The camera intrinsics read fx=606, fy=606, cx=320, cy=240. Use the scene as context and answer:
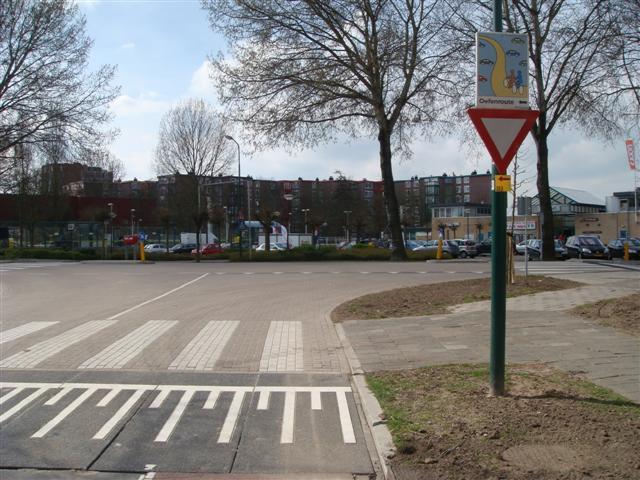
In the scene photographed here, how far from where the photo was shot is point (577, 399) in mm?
5582

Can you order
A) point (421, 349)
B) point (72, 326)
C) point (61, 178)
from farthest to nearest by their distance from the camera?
1. point (61, 178)
2. point (72, 326)
3. point (421, 349)

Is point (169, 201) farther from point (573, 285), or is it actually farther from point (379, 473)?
point (379, 473)

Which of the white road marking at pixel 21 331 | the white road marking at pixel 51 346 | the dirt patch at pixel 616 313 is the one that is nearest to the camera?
the white road marking at pixel 51 346

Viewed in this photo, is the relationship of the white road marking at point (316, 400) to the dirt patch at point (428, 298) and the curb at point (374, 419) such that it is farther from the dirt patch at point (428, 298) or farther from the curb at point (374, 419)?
the dirt patch at point (428, 298)

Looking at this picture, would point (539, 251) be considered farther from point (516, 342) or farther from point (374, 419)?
point (374, 419)

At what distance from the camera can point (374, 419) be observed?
5.41 metres

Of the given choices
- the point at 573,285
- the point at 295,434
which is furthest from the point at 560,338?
the point at 573,285

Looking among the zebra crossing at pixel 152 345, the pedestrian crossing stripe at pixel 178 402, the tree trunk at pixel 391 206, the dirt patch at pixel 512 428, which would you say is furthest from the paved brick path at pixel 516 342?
the tree trunk at pixel 391 206

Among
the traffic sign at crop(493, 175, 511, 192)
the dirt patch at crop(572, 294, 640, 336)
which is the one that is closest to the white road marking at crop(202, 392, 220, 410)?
the traffic sign at crop(493, 175, 511, 192)

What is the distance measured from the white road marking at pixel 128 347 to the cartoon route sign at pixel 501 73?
18.3 ft

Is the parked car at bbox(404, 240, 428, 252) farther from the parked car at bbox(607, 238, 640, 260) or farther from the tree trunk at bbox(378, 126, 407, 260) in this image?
the parked car at bbox(607, 238, 640, 260)

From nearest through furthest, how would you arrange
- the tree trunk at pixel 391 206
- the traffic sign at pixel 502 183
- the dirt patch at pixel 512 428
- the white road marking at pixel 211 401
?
the dirt patch at pixel 512 428, the traffic sign at pixel 502 183, the white road marking at pixel 211 401, the tree trunk at pixel 391 206

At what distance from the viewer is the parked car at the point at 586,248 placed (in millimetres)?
40281

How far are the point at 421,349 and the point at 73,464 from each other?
5.15m
